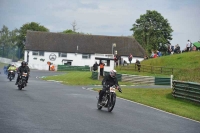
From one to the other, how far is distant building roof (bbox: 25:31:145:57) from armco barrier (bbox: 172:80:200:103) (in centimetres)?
7184

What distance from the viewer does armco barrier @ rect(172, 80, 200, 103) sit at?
26812 millimetres

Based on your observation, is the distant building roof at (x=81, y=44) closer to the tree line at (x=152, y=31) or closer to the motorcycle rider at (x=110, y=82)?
the tree line at (x=152, y=31)

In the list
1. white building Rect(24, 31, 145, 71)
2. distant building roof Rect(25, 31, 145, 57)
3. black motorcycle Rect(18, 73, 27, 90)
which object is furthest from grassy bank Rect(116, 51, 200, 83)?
distant building roof Rect(25, 31, 145, 57)

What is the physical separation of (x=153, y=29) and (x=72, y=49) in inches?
748

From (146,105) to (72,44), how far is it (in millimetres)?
80226

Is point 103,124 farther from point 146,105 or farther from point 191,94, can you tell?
point 191,94

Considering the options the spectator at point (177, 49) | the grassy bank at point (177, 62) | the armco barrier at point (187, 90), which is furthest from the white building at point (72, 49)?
the armco barrier at point (187, 90)

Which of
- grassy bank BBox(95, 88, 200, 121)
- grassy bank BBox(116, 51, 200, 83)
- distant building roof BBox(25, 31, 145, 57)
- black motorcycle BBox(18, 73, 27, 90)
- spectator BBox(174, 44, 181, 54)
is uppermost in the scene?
distant building roof BBox(25, 31, 145, 57)

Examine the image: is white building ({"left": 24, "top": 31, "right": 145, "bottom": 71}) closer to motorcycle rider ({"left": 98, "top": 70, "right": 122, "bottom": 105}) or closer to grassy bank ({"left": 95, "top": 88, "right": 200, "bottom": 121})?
grassy bank ({"left": 95, "top": 88, "right": 200, "bottom": 121})

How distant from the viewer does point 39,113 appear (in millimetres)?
15945

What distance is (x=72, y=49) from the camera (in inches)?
4050

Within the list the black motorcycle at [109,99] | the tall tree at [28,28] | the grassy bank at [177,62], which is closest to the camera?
the black motorcycle at [109,99]

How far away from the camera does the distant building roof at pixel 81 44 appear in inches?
4035

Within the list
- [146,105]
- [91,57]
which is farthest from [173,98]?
[91,57]
